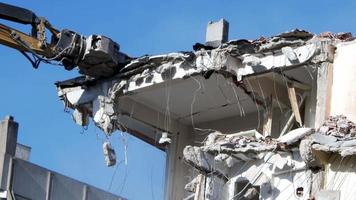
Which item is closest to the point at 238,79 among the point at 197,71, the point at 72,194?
the point at 197,71

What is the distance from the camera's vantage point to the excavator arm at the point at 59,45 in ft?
133

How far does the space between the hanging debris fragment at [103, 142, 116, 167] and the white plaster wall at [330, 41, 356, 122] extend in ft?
24.1

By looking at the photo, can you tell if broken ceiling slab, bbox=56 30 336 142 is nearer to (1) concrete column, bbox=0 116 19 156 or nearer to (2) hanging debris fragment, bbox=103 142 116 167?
(2) hanging debris fragment, bbox=103 142 116 167

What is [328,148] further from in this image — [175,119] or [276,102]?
[175,119]

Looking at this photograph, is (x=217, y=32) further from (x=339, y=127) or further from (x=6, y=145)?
(x=6, y=145)

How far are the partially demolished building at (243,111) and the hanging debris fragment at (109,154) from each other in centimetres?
63

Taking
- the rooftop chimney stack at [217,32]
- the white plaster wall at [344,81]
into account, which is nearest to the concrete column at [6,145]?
the rooftop chimney stack at [217,32]

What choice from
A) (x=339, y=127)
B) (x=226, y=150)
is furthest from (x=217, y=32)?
(x=339, y=127)

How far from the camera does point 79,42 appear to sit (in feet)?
133

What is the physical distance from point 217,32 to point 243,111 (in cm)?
251

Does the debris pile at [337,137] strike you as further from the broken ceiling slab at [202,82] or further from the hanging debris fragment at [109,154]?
the hanging debris fragment at [109,154]

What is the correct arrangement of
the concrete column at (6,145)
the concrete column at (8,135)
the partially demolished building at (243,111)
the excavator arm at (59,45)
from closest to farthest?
the partially demolished building at (243,111)
the excavator arm at (59,45)
the concrete column at (6,145)
the concrete column at (8,135)

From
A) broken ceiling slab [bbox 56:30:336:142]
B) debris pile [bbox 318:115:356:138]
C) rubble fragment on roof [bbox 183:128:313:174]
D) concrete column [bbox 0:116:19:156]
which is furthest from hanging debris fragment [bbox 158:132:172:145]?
debris pile [bbox 318:115:356:138]

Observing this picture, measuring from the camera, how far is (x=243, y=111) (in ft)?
138
